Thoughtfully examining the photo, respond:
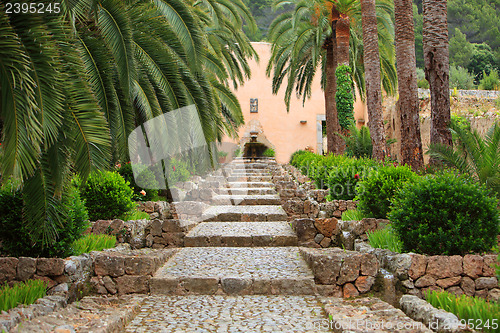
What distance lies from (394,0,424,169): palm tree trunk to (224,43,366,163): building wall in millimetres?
19917

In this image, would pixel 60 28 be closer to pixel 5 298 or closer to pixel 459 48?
pixel 5 298

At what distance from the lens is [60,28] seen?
13.1ft

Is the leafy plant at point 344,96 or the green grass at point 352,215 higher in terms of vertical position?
the leafy plant at point 344,96

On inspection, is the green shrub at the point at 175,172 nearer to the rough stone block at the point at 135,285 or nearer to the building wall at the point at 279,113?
the rough stone block at the point at 135,285

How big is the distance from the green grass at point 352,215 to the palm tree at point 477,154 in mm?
1546

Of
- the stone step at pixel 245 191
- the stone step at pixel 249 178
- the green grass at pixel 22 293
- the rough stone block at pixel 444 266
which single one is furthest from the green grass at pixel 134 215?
the stone step at pixel 249 178

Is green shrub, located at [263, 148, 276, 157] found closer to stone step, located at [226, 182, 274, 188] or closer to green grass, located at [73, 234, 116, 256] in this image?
stone step, located at [226, 182, 274, 188]

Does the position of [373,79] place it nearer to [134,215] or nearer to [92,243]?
[134,215]

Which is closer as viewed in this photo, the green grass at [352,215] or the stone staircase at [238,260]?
the stone staircase at [238,260]

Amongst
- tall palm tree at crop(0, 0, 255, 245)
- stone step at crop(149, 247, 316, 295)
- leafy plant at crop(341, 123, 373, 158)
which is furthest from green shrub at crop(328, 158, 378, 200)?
leafy plant at crop(341, 123, 373, 158)

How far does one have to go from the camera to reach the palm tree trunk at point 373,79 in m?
11.0

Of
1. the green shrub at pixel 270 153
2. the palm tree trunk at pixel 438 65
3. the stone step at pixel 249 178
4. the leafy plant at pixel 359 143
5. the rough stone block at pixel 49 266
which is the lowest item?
the stone step at pixel 249 178

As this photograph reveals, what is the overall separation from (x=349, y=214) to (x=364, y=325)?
15.3ft

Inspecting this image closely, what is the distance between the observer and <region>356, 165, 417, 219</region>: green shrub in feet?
22.8
